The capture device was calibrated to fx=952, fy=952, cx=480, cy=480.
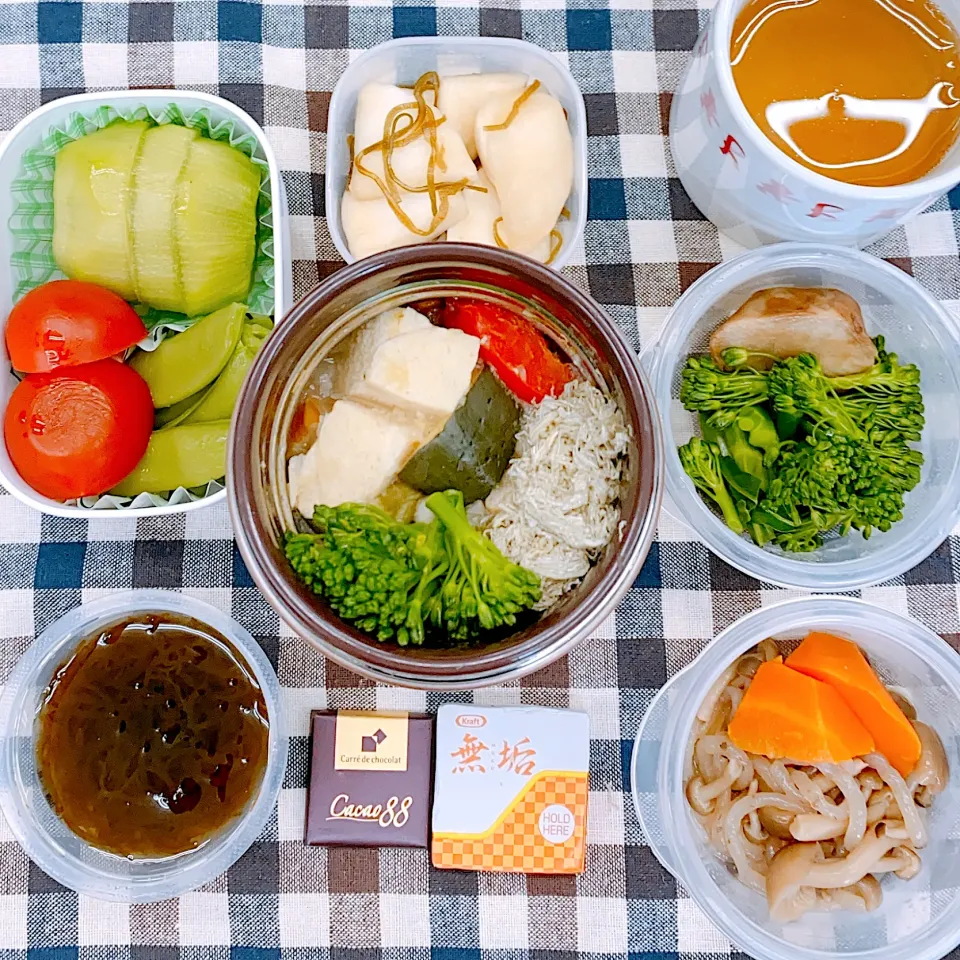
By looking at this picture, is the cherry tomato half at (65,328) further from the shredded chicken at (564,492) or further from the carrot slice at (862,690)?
the carrot slice at (862,690)

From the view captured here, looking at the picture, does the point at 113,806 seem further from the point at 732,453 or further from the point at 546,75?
the point at 546,75

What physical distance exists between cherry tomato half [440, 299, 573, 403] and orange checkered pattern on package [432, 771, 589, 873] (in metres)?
0.55

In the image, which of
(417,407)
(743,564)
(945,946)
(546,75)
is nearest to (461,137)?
(546,75)

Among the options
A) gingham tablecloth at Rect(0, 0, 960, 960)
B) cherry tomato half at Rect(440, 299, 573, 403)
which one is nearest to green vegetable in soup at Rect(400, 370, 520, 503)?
cherry tomato half at Rect(440, 299, 573, 403)

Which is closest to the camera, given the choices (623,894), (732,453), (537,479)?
(537,479)

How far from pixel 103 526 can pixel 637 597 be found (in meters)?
0.75

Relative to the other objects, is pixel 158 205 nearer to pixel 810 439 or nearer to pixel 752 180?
pixel 752 180

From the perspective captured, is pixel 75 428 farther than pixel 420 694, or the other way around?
pixel 420 694

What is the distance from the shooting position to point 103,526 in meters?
1.33

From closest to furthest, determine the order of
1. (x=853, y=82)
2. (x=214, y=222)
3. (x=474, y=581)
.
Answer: (x=474, y=581), (x=853, y=82), (x=214, y=222)

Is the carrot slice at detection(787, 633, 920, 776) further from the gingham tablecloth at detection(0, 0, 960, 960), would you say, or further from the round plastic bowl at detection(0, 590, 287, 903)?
the round plastic bowl at detection(0, 590, 287, 903)

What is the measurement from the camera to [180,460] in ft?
3.97

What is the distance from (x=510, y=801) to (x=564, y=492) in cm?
50

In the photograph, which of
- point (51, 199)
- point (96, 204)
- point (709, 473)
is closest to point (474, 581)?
point (709, 473)
